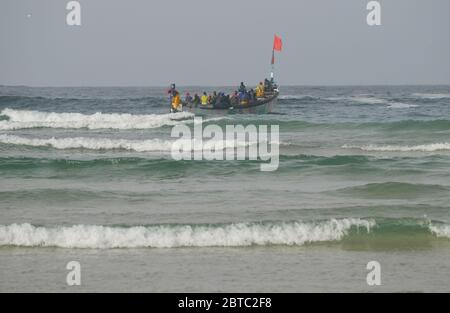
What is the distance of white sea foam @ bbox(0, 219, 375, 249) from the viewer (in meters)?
9.59

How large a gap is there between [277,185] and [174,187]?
6.78 ft

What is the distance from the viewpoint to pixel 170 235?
9.74 meters

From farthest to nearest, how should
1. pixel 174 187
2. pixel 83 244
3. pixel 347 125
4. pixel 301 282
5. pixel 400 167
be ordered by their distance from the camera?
pixel 347 125
pixel 400 167
pixel 174 187
pixel 83 244
pixel 301 282

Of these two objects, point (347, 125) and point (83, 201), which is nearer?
point (83, 201)

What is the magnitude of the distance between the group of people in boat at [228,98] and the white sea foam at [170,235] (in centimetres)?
2315

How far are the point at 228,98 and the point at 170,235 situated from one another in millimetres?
23960

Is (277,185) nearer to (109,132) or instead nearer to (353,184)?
(353,184)

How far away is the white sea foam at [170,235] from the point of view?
31.5 ft

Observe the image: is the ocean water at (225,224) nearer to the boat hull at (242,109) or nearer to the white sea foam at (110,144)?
the white sea foam at (110,144)

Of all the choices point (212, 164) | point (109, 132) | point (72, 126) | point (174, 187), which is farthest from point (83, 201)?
point (72, 126)

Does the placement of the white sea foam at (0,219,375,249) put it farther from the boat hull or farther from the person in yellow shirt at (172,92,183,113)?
the person in yellow shirt at (172,92,183,113)

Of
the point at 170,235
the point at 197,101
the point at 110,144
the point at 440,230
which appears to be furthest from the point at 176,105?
the point at 440,230

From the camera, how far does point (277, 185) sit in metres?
14.2

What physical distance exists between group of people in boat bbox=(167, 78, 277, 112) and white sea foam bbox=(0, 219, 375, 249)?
23154mm
